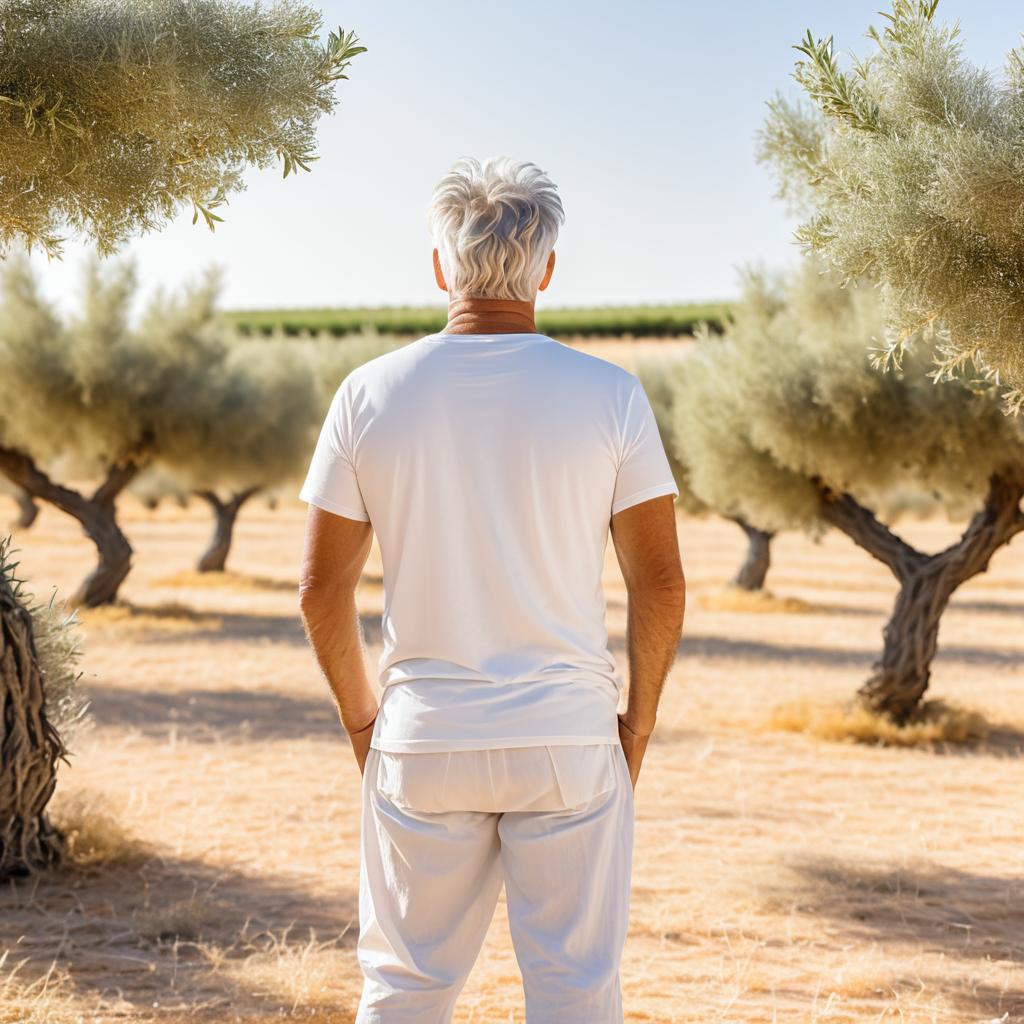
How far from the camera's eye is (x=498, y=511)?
2338 mm

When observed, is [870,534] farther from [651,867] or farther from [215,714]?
[215,714]

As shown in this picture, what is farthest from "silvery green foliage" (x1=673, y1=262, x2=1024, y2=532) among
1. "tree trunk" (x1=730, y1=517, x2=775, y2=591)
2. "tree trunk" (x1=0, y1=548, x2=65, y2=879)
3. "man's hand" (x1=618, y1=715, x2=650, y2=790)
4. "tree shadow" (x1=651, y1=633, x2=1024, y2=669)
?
"tree trunk" (x1=730, y1=517, x2=775, y2=591)

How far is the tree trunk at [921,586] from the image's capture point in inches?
439

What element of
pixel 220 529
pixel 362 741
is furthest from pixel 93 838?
pixel 220 529

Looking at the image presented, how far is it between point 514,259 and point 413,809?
3.60ft

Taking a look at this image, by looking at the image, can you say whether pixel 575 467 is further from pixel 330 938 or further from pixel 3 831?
pixel 3 831

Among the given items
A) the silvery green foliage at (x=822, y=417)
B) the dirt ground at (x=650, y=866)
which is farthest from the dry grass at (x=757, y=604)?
the silvery green foliage at (x=822, y=417)

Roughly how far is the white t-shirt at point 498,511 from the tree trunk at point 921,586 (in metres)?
9.53

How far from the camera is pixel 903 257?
4625mm

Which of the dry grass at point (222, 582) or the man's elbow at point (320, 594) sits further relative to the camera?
the dry grass at point (222, 582)

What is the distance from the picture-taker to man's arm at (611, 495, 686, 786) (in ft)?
8.04

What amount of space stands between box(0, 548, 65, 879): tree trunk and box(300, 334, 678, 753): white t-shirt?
145 inches

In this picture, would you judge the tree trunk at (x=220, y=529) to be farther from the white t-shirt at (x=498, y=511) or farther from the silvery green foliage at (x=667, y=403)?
the white t-shirt at (x=498, y=511)

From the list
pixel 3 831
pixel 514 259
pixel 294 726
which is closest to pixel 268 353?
pixel 294 726
